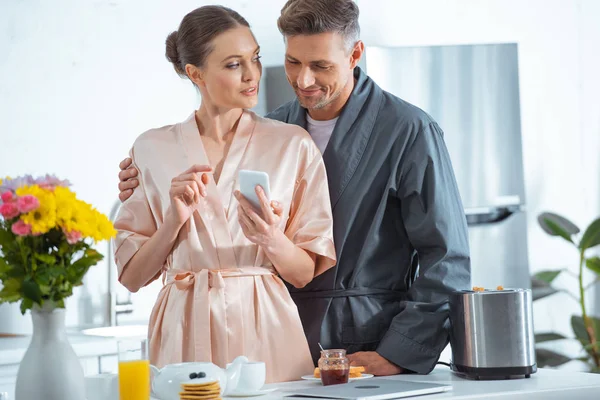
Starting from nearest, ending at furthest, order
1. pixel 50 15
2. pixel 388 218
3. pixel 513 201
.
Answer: pixel 388 218 < pixel 50 15 < pixel 513 201

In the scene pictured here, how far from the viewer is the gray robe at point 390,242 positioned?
2.07 m

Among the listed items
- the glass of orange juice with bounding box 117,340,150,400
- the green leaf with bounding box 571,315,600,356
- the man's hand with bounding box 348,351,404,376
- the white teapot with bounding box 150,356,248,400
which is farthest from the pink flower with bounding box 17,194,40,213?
the green leaf with bounding box 571,315,600,356

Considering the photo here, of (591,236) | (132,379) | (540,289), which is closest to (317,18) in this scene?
(132,379)

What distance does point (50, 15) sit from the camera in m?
3.58

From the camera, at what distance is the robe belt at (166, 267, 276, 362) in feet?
6.52

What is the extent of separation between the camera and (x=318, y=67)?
2.22 meters

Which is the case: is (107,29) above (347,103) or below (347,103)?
above

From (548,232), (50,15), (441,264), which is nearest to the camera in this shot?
(441,264)

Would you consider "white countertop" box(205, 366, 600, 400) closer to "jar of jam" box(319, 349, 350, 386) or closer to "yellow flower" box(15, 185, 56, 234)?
"jar of jam" box(319, 349, 350, 386)

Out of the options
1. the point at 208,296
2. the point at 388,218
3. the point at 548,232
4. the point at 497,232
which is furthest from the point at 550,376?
the point at 548,232

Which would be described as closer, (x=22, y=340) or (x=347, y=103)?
(x=347, y=103)

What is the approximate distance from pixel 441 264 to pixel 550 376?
1.11 feet

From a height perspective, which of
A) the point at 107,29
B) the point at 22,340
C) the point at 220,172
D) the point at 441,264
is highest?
the point at 107,29

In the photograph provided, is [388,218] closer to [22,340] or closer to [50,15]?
[22,340]
